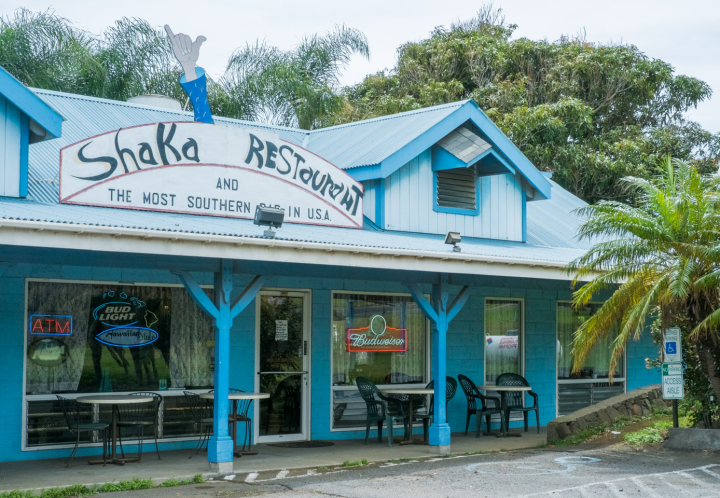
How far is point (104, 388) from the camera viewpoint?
411 inches

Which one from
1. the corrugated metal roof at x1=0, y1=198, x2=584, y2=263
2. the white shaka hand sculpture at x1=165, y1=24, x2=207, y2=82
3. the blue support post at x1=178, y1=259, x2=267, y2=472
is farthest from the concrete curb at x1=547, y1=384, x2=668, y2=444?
the white shaka hand sculpture at x1=165, y1=24, x2=207, y2=82

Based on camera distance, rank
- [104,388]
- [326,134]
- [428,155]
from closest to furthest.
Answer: [104,388]
[428,155]
[326,134]

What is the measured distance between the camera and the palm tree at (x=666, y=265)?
10.2 meters

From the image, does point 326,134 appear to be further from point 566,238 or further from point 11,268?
point 11,268

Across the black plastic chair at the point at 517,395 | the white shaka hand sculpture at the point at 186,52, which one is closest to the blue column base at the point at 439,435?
the black plastic chair at the point at 517,395

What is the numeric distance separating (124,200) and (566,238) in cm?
803

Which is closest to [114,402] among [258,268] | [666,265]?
[258,268]

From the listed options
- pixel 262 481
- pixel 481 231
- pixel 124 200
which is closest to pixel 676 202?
pixel 481 231

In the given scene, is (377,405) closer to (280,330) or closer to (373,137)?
(280,330)

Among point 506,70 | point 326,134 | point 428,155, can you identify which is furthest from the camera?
point 506,70

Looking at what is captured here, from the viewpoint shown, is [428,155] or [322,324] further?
[428,155]

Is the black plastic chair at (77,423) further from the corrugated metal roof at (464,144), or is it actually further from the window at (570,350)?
the window at (570,350)

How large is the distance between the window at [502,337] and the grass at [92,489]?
6.24m

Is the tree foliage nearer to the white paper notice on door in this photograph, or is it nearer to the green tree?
the green tree
